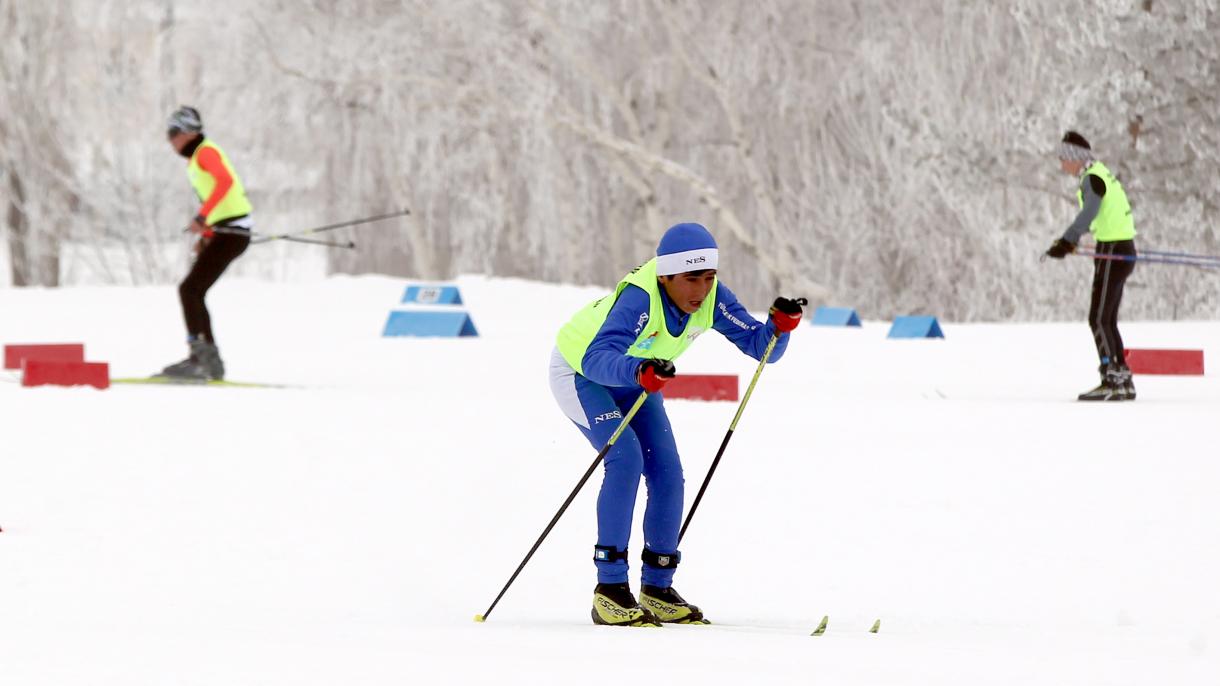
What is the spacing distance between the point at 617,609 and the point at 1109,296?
230 inches

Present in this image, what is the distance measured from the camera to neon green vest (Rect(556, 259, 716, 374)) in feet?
13.3

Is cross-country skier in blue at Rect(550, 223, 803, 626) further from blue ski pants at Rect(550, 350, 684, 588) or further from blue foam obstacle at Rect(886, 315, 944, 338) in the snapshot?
blue foam obstacle at Rect(886, 315, 944, 338)

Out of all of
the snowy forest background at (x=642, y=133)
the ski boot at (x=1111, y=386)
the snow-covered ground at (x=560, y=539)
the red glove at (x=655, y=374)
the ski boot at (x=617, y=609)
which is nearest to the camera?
the snow-covered ground at (x=560, y=539)

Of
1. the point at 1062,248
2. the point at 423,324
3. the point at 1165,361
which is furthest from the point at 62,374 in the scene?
the point at 1165,361

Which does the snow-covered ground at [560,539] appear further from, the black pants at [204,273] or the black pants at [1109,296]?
the black pants at [204,273]

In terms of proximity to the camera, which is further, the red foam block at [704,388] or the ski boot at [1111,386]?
the red foam block at [704,388]

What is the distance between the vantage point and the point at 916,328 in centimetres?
1391

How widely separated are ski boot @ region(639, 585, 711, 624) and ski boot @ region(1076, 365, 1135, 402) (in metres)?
5.63

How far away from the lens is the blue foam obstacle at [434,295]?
17.4 m

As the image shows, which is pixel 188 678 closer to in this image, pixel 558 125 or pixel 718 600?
pixel 718 600

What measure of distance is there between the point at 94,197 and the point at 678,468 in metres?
21.9

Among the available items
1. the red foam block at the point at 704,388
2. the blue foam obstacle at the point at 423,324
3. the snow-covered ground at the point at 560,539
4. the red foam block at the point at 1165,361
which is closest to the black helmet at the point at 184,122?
the snow-covered ground at the point at 560,539

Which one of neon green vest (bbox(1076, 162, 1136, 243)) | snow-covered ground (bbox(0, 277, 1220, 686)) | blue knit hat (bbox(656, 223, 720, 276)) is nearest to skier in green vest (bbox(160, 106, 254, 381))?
snow-covered ground (bbox(0, 277, 1220, 686))

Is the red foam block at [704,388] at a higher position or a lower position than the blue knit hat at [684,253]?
lower
